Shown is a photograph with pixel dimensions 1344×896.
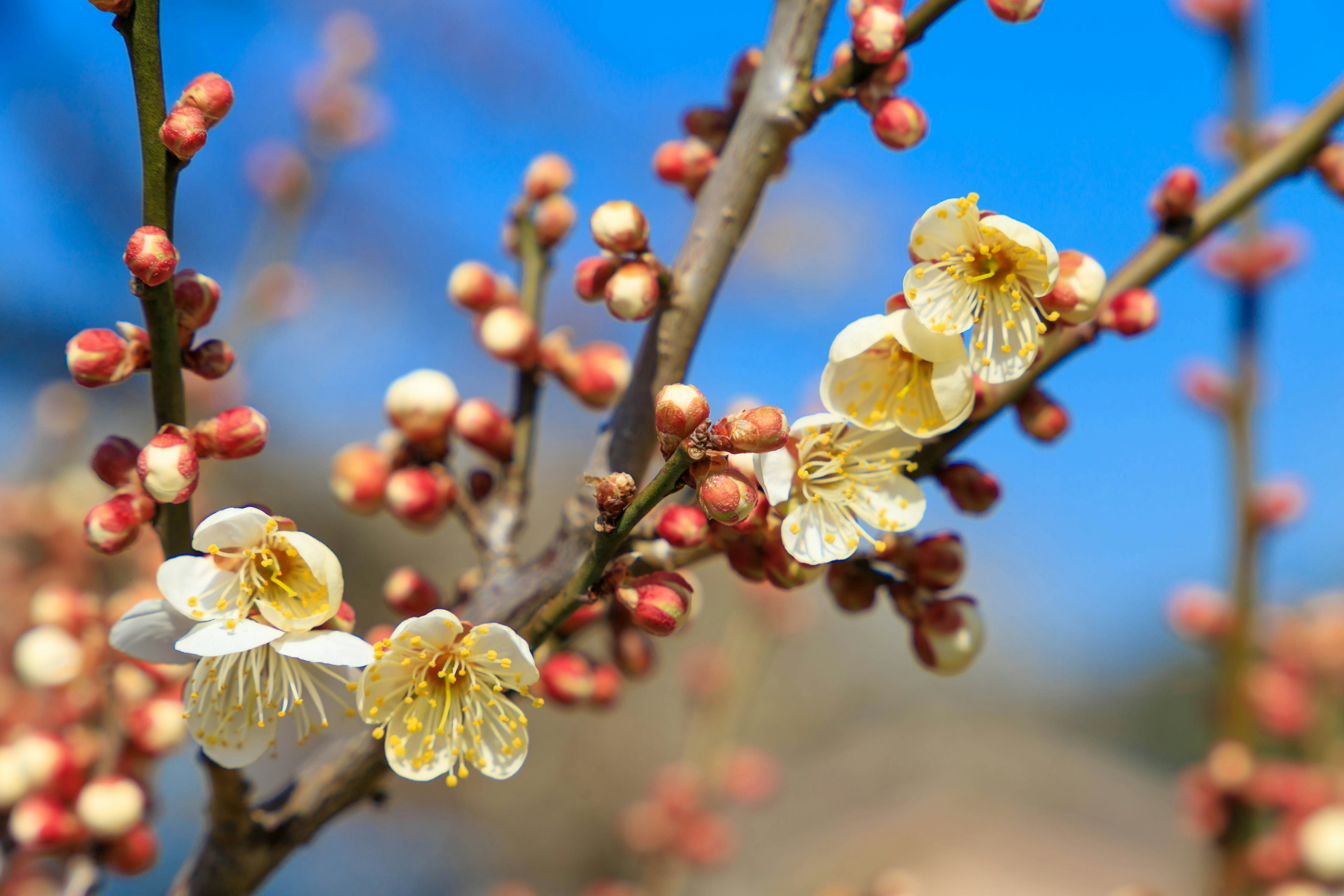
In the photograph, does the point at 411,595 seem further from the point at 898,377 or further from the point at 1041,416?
the point at 1041,416

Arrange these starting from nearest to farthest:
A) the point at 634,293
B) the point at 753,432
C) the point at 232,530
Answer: the point at 753,432 < the point at 232,530 < the point at 634,293

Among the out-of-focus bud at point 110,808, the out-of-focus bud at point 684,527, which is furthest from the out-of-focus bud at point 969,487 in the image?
the out-of-focus bud at point 110,808

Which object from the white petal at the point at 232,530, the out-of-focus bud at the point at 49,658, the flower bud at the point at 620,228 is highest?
the flower bud at the point at 620,228

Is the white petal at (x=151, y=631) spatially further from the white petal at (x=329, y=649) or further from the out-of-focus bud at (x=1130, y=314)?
the out-of-focus bud at (x=1130, y=314)

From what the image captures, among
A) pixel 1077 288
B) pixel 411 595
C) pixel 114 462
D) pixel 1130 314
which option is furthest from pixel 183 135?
pixel 1130 314

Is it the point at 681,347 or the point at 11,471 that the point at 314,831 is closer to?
the point at 681,347

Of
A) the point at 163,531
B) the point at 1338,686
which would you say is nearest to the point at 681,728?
the point at 1338,686
